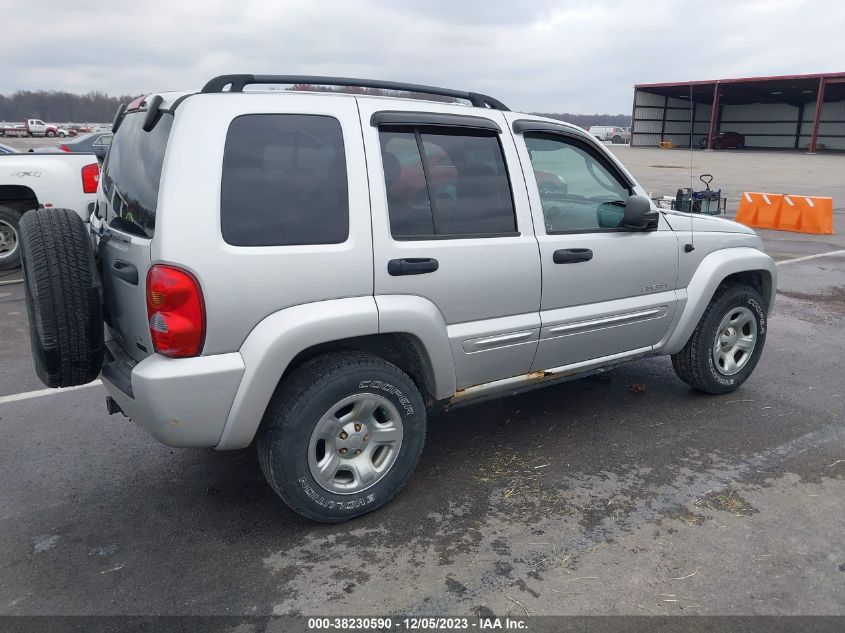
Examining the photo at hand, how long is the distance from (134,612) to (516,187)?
2.64m

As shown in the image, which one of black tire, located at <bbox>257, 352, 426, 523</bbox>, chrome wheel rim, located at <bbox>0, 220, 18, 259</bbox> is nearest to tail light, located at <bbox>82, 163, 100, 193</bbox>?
chrome wheel rim, located at <bbox>0, 220, 18, 259</bbox>

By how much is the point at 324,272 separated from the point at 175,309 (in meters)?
0.63

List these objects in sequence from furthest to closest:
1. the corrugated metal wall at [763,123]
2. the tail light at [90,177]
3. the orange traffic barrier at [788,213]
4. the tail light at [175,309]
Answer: the corrugated metal wall at [763,123] → the orange traffic barrier at [788,213] → the tail light at [90,177] → the tail light at [175,309]

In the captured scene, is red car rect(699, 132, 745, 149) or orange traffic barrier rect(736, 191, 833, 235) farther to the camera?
red car rect(699, 132, 745, 149)

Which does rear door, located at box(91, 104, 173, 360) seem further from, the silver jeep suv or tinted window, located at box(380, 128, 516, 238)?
tinted window, located at box(380, 128, 516, 238)

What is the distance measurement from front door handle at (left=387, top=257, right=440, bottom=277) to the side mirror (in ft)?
4.39

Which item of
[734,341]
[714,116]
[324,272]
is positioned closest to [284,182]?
[324,272]

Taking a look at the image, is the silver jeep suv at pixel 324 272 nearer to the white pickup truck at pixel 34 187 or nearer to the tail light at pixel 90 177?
the tail light at pixel 90 177

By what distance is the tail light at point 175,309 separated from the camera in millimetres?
2771

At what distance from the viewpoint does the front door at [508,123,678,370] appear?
12.6 ft

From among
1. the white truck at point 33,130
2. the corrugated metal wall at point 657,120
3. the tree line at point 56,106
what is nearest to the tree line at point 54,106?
the tree line at point 56,106

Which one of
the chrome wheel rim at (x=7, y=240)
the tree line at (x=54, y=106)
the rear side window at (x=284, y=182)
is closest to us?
the rear side window at (x=284, y=182)

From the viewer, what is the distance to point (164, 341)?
2.82 meters

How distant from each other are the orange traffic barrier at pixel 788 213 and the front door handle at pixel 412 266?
1302cm
